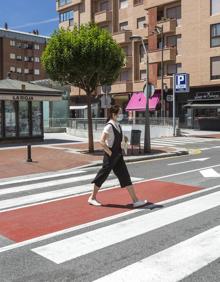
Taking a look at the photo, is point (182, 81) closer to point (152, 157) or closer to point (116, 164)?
point (152, 157)

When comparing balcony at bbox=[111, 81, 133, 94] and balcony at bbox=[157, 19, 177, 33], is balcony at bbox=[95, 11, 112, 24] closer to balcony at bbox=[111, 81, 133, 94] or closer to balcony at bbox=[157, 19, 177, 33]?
balcony at bbox=[111, 81, 133, 94]

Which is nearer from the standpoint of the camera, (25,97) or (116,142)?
(116,142)

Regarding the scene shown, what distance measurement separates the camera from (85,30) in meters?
17.9

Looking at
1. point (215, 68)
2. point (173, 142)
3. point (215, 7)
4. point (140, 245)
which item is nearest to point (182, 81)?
point (173, 142)

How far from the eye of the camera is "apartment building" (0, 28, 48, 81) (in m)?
85.4

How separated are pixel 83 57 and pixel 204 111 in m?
28.4

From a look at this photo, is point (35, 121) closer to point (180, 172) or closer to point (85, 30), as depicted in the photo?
point (85, 30)

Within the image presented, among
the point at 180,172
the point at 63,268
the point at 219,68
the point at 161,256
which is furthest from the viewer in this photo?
the point at 219,68

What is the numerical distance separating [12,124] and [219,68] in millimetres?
24593

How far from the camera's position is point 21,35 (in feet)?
289

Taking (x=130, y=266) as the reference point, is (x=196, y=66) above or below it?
above

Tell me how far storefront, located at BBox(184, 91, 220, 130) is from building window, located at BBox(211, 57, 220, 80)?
1.49 meters

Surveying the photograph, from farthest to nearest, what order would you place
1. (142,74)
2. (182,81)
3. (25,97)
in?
(142,74)
(182,81)
(25,97)

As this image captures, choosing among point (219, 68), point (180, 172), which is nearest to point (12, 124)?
point (180, 172)
